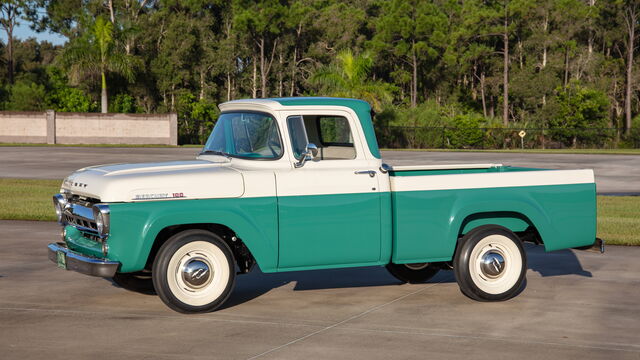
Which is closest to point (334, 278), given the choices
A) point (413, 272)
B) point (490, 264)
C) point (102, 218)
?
point (413, 272)

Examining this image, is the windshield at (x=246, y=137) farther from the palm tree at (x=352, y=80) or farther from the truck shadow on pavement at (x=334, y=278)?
the palm tree at (x=352, y=80)

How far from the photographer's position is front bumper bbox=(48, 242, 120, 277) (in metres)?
7.36

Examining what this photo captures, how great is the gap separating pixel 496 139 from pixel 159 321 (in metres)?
55.9

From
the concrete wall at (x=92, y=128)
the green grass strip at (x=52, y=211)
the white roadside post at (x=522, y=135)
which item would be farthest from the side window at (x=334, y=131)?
Answer: the white roadside post at (x=522, y=135)

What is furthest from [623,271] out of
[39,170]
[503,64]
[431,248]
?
[503,64]

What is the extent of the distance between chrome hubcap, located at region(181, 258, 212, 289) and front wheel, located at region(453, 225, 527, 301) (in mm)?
2563

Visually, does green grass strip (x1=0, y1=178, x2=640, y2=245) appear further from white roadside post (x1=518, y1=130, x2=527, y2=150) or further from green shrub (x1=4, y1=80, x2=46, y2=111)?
green shrub (x1=4, y1=80, x2=46, y2=111)

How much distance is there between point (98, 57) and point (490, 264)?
55016mm

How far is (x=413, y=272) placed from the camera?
9625 millimetres

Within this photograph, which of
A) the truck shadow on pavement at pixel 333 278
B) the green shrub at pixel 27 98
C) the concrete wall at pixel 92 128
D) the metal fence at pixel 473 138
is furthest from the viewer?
the green shrub at pixel 27 98

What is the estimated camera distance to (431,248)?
835cm

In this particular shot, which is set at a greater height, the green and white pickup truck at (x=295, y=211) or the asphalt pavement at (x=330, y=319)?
the green and white pickup truck at (x=295, y=211)

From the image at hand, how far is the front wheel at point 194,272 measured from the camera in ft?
25.0

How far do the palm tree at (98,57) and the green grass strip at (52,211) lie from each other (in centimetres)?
3599
